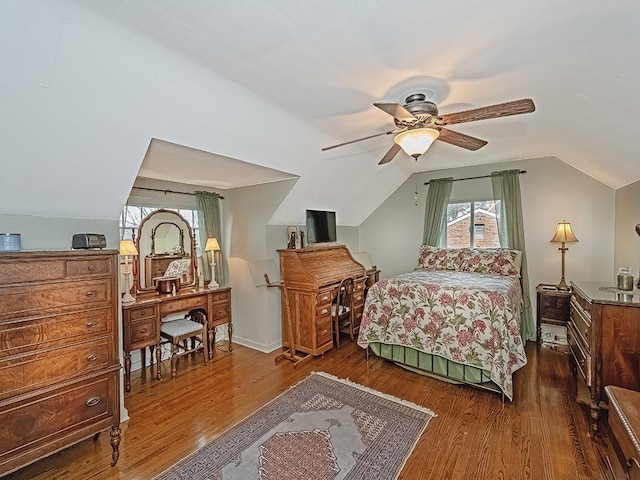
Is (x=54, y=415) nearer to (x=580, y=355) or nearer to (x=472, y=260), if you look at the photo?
(x=580, y=355)

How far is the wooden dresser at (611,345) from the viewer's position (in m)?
2.16

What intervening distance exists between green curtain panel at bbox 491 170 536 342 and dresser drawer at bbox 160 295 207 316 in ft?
13.6

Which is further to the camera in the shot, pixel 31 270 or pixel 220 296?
pixel 220 296

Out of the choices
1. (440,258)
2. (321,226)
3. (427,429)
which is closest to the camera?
(427,429)

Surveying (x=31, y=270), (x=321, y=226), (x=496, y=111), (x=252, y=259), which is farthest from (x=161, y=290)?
(x=496, y=111)

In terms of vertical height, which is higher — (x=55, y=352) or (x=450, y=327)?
(x=55, y=352)

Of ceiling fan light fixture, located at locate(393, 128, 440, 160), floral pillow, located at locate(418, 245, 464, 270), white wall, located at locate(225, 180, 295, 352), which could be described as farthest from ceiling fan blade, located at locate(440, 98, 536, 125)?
floral pillow, located at locate(418, 245, 464, 270)

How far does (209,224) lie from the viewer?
4.05 m

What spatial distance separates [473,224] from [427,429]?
3297 millimetres

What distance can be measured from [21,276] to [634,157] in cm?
441

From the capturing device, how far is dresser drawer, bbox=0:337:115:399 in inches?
67.1

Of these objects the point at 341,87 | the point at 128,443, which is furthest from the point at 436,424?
the point at 341,87

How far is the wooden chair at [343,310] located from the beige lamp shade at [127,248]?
7.60 feet

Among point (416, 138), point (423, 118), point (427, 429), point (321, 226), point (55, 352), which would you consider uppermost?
point (423, 118)
